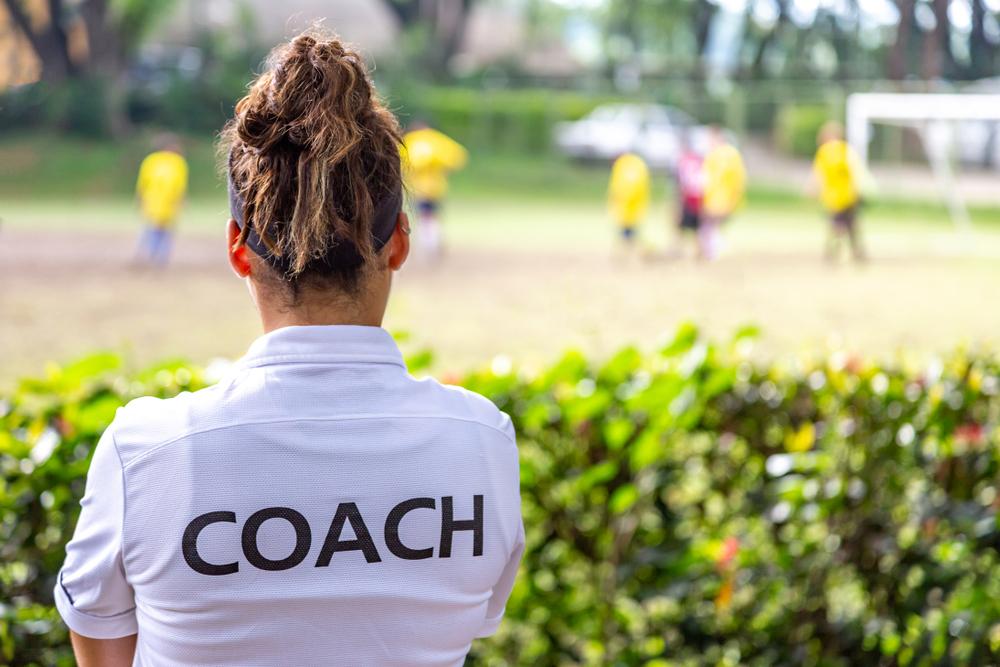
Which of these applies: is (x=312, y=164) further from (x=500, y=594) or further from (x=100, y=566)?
(x=500, y=594)

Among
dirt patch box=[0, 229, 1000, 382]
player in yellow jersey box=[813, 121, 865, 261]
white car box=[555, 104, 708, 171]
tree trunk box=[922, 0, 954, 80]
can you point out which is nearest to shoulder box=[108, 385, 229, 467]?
dirt patch box=[0, 229, 1000, 382]

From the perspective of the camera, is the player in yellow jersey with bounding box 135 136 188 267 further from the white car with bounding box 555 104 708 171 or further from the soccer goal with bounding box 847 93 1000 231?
the white car with bounding box 555 104 708 171

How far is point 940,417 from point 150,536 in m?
1.92

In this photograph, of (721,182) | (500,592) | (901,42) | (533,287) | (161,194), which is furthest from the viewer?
(721,182)

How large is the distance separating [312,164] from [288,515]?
360 mm

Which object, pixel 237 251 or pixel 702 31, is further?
pixel 702 31

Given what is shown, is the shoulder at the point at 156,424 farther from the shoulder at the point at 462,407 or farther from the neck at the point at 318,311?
the shoulder at the point at 462,407

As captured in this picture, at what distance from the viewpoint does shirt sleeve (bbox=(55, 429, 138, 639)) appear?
45.4 inches

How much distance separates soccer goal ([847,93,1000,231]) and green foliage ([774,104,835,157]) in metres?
4.31

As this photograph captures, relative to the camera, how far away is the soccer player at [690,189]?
14.6 m

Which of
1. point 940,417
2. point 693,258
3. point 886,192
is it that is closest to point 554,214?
point 693,258

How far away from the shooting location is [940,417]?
2533 mm

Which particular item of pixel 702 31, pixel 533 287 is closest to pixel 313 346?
pixel 533 287

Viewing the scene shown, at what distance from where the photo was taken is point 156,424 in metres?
1.15
